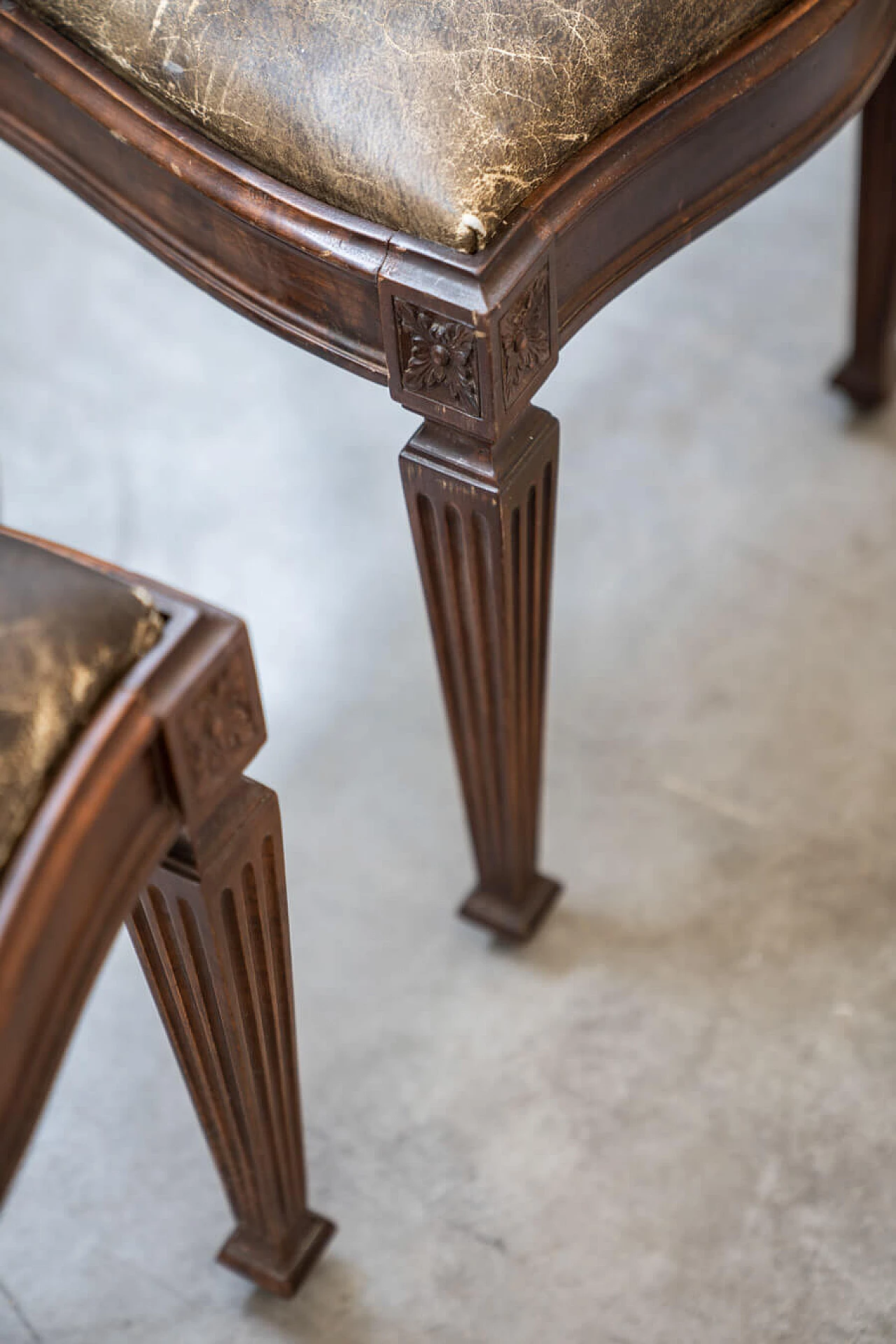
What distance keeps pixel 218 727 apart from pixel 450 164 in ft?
0.90

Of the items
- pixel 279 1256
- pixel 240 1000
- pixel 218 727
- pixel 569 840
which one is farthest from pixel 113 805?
pixel 569 840

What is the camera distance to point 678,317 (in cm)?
132

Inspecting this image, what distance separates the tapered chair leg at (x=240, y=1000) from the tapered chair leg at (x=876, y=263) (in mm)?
714

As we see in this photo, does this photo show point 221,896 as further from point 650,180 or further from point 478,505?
point 650,180

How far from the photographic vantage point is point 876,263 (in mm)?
1127

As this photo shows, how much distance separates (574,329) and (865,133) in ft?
1.48

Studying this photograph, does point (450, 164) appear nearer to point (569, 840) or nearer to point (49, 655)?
point (49, 655)

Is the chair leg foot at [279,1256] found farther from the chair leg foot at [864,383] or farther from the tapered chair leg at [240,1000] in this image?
the chair leg foot at [864,383]

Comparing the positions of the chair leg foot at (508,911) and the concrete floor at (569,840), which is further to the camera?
the chair leg foot at (508,911)

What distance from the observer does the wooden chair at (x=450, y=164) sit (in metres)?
0.65

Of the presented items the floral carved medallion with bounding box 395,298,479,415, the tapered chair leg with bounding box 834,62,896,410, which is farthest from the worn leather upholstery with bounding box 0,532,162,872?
the tapered chair leg with bounding box 834,62,896,410

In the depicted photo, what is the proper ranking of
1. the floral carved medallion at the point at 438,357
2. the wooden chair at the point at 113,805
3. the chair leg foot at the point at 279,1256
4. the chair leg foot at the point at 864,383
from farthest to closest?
the chair leg foot at the point at 864,383 < the chair leg foot at the point at 279,1256 < the floral carved medallion at the point at 438,357 < the wooden chair at the point at 113,805

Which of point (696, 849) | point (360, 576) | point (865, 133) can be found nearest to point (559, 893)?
point (696, 849)

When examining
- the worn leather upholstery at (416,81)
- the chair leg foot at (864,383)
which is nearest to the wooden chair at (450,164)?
the worn leather upholstery at (416,81)
